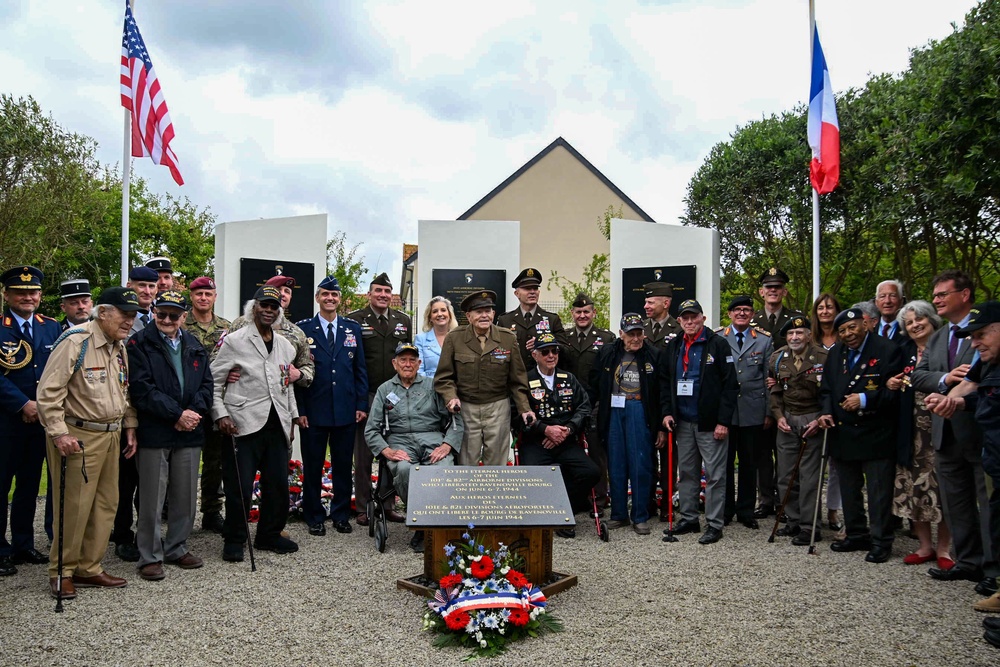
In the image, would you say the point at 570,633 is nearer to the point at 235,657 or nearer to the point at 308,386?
the point at 235,657

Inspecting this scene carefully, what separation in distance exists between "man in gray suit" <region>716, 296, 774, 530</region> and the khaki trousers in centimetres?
492

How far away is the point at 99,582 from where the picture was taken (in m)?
5.16

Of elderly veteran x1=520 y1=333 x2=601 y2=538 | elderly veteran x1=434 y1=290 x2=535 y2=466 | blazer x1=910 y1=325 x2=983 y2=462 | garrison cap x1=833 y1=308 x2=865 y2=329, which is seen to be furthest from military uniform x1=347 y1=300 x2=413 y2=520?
blazer x1=910 y1=325 x2=983 y2=462

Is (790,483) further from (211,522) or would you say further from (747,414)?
(211,522)

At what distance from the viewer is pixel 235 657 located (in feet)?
13.1

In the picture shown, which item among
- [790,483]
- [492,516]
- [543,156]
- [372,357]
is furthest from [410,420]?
[543,156]

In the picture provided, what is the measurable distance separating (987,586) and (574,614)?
2729 millimetres

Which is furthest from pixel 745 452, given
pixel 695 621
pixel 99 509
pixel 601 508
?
pixel 99 509

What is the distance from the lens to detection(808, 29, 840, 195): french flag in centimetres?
1039

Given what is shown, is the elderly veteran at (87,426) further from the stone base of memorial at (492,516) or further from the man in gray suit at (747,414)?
the man in gray suit at (747,414)

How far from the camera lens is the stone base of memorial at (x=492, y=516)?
16.0ft

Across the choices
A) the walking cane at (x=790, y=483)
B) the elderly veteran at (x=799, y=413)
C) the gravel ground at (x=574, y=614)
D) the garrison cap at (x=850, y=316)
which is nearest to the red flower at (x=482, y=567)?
the gravel ground at (x=574, y=614)

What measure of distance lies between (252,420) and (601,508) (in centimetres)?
359

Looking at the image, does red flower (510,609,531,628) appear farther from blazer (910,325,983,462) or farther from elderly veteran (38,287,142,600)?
blazer (910,325,983,462)
